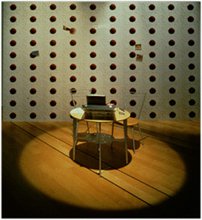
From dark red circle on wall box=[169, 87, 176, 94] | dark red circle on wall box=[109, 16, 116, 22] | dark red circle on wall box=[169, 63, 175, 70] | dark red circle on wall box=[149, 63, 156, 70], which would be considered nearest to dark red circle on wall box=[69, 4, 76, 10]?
dark red circle on wall box=[109, 16, 116, 22]

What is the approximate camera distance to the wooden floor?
84.2 inches

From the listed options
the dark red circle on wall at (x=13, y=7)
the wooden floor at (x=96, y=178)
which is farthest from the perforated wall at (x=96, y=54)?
the wooden floor at (x=96, y=178)

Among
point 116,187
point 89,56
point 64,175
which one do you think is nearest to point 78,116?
point 64,175

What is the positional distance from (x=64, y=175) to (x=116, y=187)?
621mm

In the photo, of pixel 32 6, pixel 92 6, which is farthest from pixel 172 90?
pixel 32 6

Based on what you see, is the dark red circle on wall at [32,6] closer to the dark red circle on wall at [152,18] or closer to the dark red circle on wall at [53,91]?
the dark red circle on wall at [53,91]

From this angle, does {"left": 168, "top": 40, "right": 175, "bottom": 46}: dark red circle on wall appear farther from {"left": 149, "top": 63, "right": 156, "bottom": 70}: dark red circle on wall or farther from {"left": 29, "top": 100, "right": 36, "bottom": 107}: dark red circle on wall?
{"left": 29, "top": 100, "right": 36, "bottom": 107}: dark red circle on wall

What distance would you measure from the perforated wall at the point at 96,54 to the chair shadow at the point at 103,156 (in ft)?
5.16

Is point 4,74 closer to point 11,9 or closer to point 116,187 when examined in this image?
point 11,9

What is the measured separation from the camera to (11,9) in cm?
465

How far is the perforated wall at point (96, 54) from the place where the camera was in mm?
4715

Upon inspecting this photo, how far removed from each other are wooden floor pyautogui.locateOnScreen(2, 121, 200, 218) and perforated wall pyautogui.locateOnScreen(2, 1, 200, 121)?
104 cm

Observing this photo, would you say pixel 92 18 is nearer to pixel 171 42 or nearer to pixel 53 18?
pixel 53 18

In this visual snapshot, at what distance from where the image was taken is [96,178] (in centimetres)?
267
